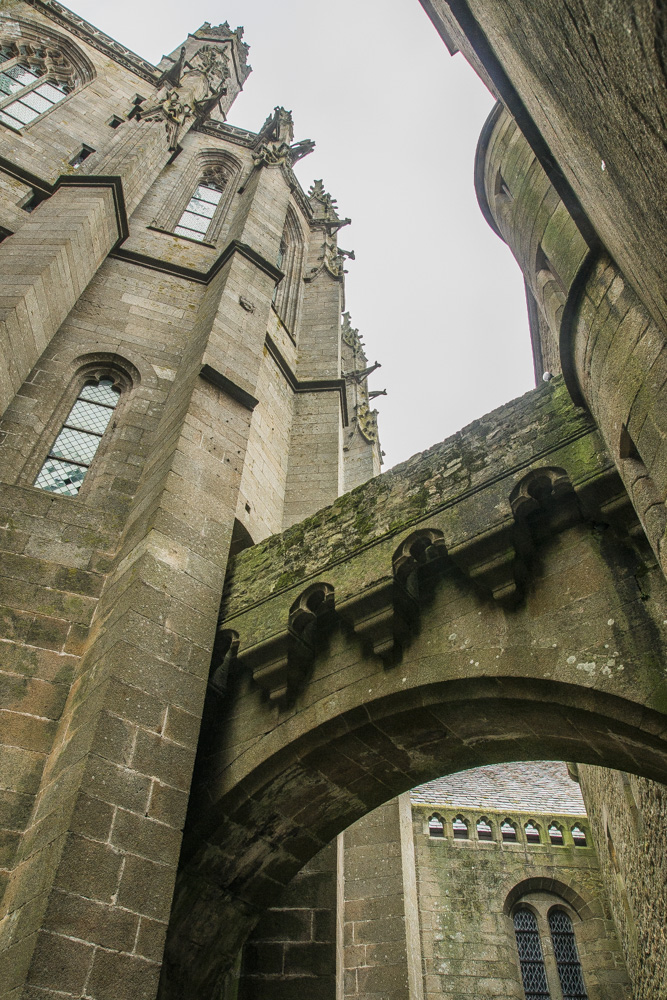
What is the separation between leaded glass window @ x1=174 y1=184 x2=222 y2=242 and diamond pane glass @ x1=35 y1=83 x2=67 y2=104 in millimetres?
3792

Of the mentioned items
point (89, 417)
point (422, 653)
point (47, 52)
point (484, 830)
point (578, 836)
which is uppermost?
point (47, 52)

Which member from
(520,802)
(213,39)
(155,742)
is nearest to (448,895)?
(520,802)

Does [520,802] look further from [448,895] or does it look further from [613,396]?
[613,396]

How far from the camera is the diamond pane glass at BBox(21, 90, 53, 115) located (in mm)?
14270

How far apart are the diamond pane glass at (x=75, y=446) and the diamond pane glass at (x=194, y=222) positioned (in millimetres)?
6615

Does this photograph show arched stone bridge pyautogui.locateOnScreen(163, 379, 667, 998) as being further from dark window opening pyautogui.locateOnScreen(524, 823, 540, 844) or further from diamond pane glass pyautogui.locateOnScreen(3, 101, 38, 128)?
diamond pane glass pyautogui.locateOnScreen(3, 101, 38, 128)

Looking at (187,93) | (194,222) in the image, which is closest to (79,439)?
(194,222)

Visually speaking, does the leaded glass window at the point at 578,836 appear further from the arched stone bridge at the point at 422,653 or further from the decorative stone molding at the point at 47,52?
the decorative stone molding at the point at 47,52

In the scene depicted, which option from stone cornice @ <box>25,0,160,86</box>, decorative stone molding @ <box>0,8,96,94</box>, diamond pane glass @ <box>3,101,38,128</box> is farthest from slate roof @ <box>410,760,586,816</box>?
stone cornice @ <box>25,0,160,86</box>

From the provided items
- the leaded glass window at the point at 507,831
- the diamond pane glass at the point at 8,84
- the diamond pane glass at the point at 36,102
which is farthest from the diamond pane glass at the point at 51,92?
the leaded glass window at the point at 507,831

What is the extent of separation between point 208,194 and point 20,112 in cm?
376

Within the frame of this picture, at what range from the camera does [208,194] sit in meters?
14.3

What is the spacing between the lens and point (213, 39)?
19.4 m

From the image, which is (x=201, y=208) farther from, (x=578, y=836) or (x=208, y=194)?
(x=578, y=836)
